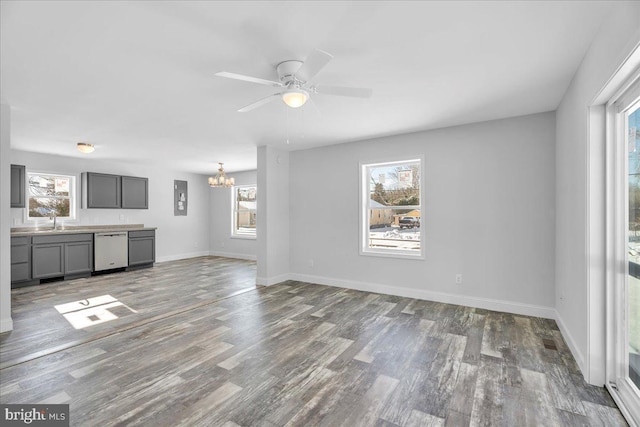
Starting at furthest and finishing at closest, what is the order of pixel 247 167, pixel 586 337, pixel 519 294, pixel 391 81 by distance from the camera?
1. pixel 247 167
2. pixel 519 294
3. pixel 391 81
4. pixel 586 337

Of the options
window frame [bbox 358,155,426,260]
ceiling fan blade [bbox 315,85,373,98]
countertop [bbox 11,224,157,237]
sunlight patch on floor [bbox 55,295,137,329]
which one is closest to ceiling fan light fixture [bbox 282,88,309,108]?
ceiling fan blade [bbox 315,85,373,98]

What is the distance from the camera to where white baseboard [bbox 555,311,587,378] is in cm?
236

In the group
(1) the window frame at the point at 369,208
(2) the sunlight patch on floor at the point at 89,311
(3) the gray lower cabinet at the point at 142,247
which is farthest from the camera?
(3) the gray lower cabinet at the point at 142,247

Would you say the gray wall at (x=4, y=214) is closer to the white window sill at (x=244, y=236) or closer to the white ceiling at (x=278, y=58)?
the white ceiling at (x=278, y=58)

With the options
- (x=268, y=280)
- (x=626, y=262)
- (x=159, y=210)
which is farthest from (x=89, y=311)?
Answer: (x=626, y=262)

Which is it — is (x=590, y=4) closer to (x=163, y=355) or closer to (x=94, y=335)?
(x=163, y=355)

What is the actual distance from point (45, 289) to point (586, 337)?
7.28 m

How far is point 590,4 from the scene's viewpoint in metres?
1.70

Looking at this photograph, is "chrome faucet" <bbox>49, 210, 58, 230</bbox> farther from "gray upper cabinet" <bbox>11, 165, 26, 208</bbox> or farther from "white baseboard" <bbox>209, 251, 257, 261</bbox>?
"white baseboard" <bbox>209, 251, 257, 261</bbox>

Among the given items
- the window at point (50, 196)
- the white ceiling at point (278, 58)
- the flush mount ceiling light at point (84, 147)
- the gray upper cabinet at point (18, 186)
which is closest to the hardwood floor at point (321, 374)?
the white ceiling at point (278, 58)

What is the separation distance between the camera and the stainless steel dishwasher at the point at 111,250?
608cm

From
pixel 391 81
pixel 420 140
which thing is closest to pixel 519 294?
pixel 420 140

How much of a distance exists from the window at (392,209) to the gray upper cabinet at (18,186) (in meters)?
6.16

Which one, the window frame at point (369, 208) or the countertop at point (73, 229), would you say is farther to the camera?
the countertop at point (73, 229)
